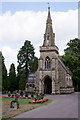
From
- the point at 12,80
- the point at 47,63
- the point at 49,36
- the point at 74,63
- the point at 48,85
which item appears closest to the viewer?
the point at 47,63

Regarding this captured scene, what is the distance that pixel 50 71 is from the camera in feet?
162

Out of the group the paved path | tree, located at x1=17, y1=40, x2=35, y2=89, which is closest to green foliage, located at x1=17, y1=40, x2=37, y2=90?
tree, located at x1=17, y1=40, x2=35, y2=89

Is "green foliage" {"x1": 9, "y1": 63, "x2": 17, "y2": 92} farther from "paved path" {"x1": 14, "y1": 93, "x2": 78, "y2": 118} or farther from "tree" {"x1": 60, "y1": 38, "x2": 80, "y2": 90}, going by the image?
"paved path" {"x1": 14, "y1": 93, "x2": 78, "y2": 118}

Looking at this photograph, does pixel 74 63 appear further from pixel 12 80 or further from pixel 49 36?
pixel 12 80

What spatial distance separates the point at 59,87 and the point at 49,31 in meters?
13.8

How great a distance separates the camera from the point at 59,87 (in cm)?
4828

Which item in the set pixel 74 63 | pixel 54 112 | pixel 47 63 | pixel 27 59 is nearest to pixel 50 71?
pixel 47 63

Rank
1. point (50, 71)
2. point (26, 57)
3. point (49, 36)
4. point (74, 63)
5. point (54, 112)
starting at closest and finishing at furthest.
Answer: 1. point (54, 112)
2. point (50, 71)
3. point (49, 36)
4. point (74, 63)
5. point (26, 57)

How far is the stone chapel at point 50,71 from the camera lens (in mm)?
48562

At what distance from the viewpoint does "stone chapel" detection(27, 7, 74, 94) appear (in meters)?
48.6

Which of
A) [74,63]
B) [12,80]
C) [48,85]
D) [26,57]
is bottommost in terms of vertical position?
[48,85]

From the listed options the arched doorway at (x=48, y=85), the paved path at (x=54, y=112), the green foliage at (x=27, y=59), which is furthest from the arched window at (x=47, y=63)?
the paved path at (x=54, y=112)

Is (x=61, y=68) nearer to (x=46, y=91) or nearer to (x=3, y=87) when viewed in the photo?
(x=46, y=91)

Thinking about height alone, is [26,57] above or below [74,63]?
above
